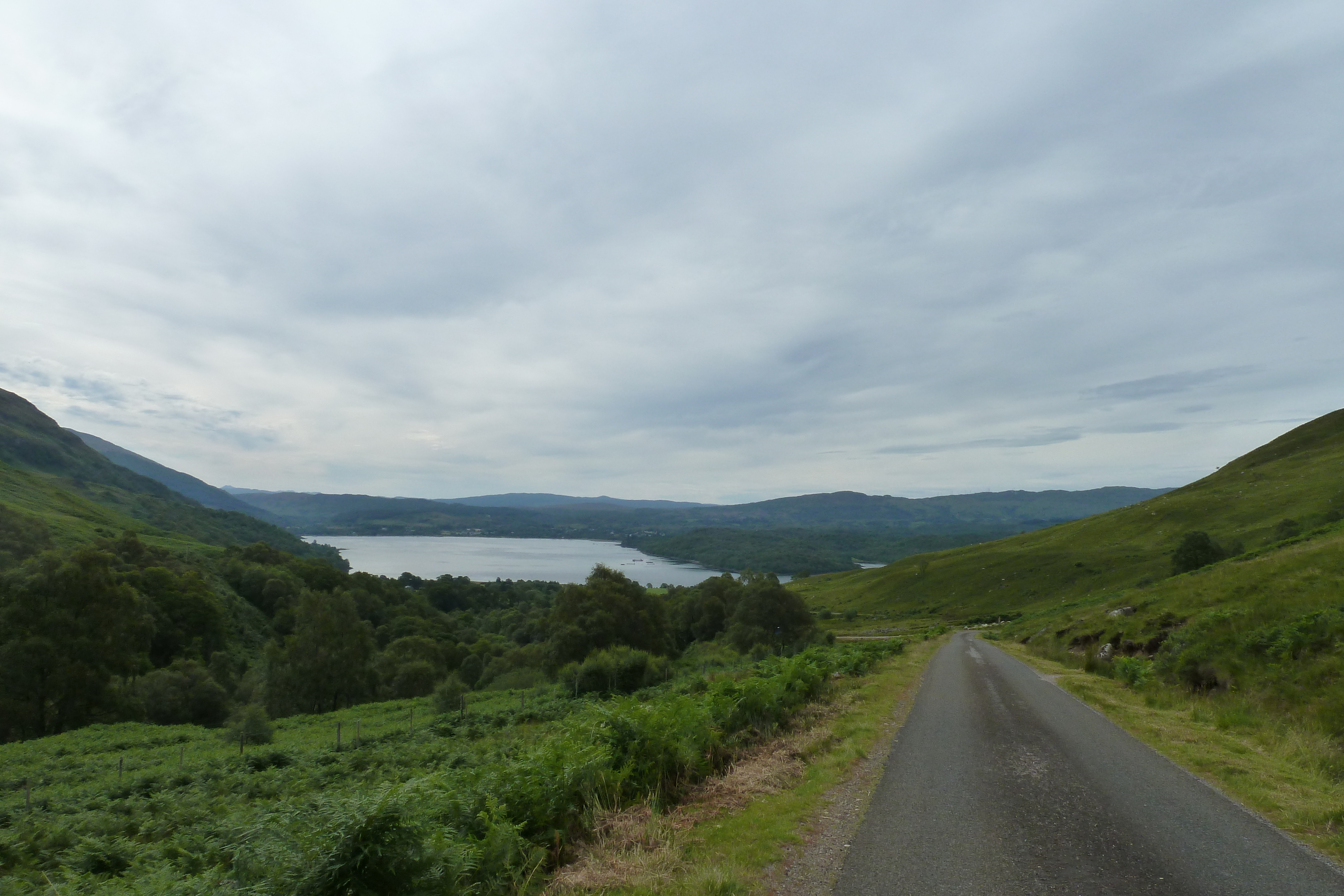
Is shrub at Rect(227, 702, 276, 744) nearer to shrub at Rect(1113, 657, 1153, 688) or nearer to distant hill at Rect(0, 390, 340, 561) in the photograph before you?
shrub at Rect(1113, 657, 1153, 688)

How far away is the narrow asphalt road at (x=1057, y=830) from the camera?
5633 mm

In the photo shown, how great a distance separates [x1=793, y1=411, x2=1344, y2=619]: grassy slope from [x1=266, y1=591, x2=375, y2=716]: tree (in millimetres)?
71207

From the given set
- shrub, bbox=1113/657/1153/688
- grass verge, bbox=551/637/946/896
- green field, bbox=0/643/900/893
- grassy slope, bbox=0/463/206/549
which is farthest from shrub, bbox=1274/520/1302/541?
grassy slope, bbox=0/463/206/549

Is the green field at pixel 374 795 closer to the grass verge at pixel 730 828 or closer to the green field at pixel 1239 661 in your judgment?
the grass verge at pixel 730 828

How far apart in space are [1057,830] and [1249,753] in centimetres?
626

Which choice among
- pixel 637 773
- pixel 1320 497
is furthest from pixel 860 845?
pixel 1320 497

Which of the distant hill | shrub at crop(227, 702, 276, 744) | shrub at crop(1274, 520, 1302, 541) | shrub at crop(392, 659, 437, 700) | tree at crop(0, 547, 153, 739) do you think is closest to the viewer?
shrub at crop(227, 702, 276, 744)

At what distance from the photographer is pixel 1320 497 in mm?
76250

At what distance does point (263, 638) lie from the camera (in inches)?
3044

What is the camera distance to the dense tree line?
3747 centimetres

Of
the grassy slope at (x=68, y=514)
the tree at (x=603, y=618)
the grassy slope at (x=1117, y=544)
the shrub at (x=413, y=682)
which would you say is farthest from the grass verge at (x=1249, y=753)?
the grassy slope at (x=68, y=514)

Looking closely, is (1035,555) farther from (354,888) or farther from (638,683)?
(354,888)

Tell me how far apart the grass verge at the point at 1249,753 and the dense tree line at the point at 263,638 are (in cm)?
2996

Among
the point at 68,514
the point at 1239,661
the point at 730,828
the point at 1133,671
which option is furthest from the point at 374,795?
the point at 68,514
